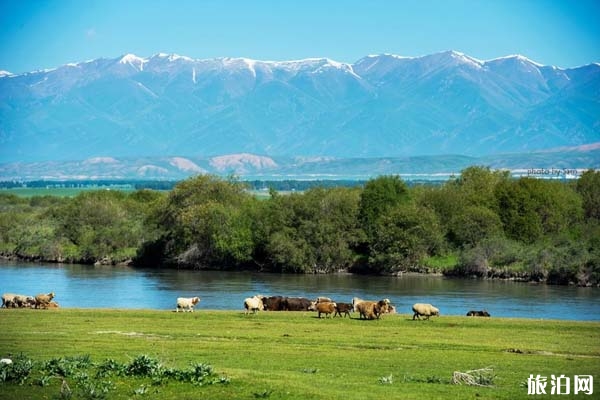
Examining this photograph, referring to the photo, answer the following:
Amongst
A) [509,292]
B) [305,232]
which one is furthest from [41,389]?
[305,232]

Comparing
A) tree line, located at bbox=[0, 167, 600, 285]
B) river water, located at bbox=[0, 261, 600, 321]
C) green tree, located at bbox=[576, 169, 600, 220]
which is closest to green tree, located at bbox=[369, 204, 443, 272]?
tree line, located at bbox=[0, 167, 600, 285]

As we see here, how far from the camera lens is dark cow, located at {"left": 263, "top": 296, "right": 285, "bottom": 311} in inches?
1668

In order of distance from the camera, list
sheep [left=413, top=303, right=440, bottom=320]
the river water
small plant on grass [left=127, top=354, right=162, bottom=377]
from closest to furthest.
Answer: small plant on grass [left=127, top=354, right=162, bottom=377]
sheep [left=413, top=303, right=440, bottom=320]
the river water

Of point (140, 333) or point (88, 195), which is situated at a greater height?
point (88, 195)

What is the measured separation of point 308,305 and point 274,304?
160 cm

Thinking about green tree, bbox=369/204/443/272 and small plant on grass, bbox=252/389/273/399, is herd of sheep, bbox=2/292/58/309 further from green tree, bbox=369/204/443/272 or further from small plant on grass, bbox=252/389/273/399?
green tree, bbox=369/204/443/272

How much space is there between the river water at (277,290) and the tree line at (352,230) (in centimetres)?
372

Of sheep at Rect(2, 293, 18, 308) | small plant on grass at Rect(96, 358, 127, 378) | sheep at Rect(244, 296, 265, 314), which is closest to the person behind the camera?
small plant on grass at Rect(96, 358, 127, 378)

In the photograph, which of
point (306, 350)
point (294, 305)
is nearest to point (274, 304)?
point (294, 305)

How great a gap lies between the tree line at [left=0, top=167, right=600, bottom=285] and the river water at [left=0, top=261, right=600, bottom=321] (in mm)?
3715

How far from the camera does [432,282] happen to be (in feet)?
238

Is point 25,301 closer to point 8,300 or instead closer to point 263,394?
point 8,300

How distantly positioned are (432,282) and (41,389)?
53.7 metres

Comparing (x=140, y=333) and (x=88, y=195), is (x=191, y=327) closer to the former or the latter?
(x=140, y=333)
